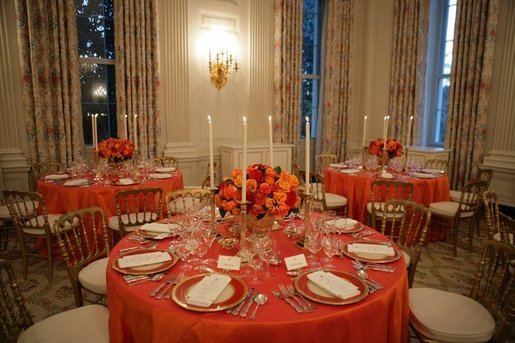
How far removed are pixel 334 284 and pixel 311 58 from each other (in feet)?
20.9

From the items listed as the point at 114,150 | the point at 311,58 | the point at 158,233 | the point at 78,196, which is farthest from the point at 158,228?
the point at 311,58

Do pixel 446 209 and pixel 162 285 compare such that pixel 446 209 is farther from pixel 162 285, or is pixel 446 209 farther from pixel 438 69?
pixel 438 69

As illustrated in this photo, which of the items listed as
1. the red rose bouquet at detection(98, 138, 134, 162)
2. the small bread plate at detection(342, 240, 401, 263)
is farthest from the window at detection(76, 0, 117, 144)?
the small bread plate at detection(342, 240, 401, 263)

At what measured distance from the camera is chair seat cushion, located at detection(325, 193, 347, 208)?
4.45m

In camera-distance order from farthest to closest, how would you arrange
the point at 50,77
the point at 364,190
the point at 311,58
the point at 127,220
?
the point at 311,58 → the point at 50,77 → the point at 364,190 → the point at 127,220

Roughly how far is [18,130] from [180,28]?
268cm

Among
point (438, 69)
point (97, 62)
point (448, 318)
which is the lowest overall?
point (448, 318)

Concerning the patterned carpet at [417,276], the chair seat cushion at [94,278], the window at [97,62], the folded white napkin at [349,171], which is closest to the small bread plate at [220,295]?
the chair seat cushion at [94,278]

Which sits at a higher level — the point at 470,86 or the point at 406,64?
the point at 406,64

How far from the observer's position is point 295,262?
1858 millimetres

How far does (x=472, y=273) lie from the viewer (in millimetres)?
3709

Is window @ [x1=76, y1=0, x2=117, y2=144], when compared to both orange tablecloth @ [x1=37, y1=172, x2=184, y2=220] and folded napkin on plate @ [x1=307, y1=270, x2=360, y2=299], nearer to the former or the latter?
orange tablecloth @ [x1=37, y1=172, x2=184, y2=220]

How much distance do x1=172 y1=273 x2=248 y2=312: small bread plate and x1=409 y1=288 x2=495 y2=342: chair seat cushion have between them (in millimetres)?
1044

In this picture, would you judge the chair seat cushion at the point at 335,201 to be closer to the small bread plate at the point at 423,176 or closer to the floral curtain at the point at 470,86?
the small bread plate at the point at 423,176
